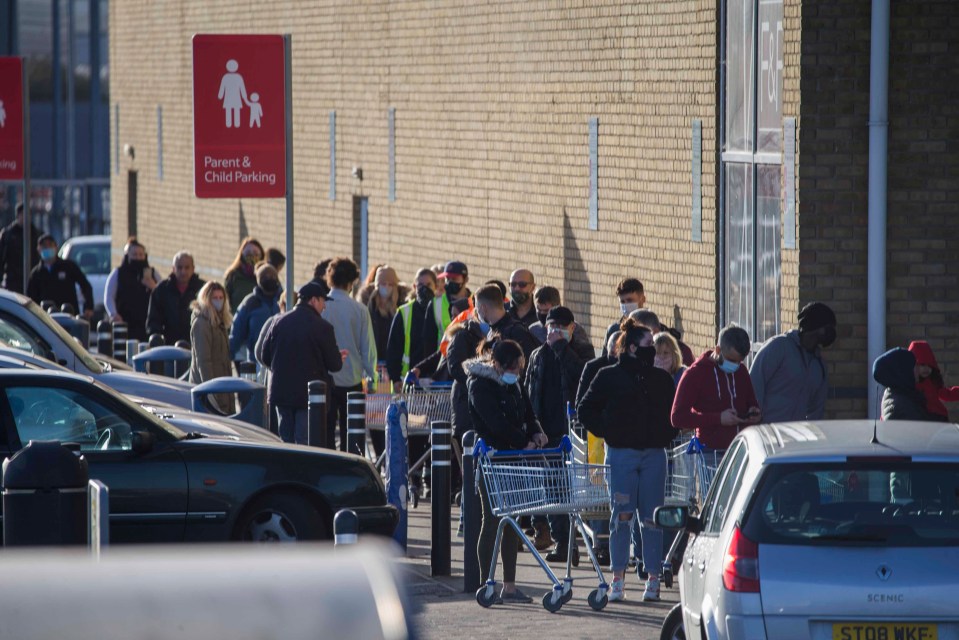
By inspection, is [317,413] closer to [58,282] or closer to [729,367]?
[729,367]

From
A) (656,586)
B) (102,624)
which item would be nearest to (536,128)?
(656,586)

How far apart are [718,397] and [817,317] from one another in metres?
1.26

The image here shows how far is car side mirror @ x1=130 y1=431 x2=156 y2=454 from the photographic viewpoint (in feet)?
32.9

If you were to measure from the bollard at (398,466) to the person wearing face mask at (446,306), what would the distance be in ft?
10.4

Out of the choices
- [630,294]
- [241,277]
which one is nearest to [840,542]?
[630,294]

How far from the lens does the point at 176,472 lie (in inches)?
400

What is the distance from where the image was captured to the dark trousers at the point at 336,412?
14125 millimetres

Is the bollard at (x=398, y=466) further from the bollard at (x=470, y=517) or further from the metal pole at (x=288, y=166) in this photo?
the metal pole at (x=288, y=166)

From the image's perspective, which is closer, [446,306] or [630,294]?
[630,294]

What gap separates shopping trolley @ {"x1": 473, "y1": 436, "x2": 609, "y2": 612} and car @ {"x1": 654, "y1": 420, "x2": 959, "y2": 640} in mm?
2984

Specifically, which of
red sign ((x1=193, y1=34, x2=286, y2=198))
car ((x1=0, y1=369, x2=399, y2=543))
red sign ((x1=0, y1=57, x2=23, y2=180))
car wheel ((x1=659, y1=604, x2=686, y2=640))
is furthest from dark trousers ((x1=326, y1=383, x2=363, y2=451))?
red sign ((x1=0, y1=57, x2=23, y2=180))

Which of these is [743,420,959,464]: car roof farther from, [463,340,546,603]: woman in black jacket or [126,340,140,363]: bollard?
[126,340,140,363]: bollard

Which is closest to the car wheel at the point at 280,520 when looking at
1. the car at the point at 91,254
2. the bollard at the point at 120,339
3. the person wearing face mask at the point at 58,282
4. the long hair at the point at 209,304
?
the long hair at the point at 209,304

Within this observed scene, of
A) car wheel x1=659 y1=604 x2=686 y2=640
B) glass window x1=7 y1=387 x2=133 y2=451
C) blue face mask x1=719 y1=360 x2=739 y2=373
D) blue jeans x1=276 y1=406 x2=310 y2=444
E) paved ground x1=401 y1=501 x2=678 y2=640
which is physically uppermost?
blue face mask x1=719 y1=360 x2=739 y2=373
